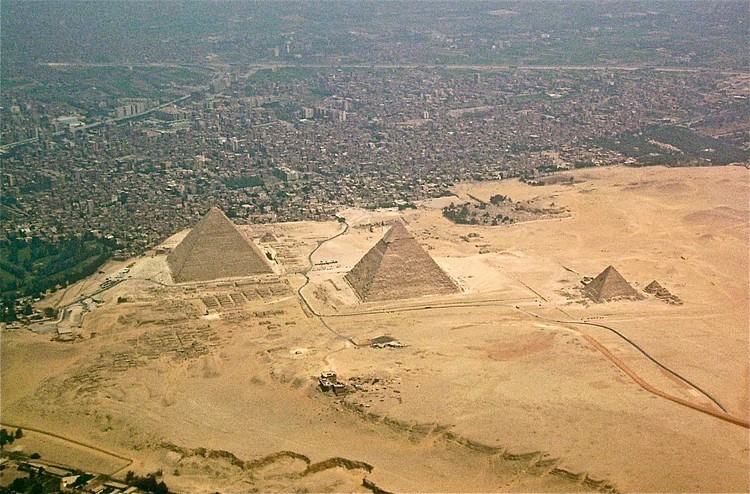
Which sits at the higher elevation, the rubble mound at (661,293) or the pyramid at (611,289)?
the pyramid at (611,289)

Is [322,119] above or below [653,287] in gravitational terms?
below

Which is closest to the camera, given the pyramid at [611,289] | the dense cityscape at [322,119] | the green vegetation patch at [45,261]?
the pyramid at [611,289]

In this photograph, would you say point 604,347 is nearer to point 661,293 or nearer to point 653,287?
point 661,293

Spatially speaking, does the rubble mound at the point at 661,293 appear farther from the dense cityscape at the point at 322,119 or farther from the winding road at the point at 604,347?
the dense cityscape at the point at 322,119

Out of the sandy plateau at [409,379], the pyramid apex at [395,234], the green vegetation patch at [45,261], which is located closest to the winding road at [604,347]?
the sandy plateau at [409,379]

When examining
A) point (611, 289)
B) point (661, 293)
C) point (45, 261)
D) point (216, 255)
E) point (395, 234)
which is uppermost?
point (395, 234)

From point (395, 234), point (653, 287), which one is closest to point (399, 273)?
point (395, 234)
